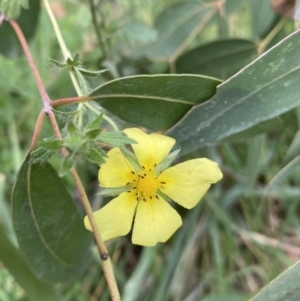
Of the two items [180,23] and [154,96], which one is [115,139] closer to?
[154,96]

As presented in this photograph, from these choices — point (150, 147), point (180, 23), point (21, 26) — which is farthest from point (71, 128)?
point (180, 23)

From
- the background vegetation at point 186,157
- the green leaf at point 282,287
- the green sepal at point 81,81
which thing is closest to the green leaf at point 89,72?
the green sepal at point 81,81

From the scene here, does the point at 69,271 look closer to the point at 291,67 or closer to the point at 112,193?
the point at 112,193

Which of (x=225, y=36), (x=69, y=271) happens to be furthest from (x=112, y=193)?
(x=225, y=36)

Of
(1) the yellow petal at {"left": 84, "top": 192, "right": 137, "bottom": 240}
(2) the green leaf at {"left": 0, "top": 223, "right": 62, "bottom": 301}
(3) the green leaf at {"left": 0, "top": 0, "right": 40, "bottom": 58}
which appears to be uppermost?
(3) the green leaf at {"left": 0, "top": 0, "right": 40, "bottom": 58}

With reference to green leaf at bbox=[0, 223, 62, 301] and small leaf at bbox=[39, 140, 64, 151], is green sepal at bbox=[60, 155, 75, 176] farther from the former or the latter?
green leaf at bbox=[0, 223, 62, 301]

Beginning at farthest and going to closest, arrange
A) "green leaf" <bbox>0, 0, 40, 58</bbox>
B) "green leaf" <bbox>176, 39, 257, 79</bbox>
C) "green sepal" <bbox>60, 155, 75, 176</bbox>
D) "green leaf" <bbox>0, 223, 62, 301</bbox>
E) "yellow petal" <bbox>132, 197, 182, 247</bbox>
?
1. "green leaf" <bbox>176, 39, 257, 79</bbox>
2. "green leaf" <bbox>0, 0, 40, 58</bbox>
3. "green leaf" <bbox>0, 223, 62, 301</bbox>
4. "yellow petal" <bbox>132, 197, 182, 247</bbox>
5. "green sepal" <bbox>60, 155, 75, 176</bbox>

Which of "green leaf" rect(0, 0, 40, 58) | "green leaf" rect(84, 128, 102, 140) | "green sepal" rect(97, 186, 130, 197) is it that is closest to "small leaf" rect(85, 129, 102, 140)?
"green leaf" rect(84, 128, 102, 140)
